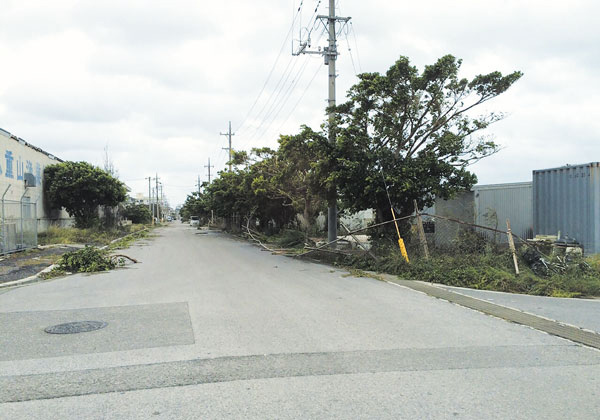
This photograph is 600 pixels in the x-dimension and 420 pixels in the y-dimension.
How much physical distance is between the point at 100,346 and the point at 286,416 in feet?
10.5

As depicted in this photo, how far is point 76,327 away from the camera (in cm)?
700

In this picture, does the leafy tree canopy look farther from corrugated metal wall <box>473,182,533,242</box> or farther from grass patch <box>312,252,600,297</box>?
grass patch <box>312,252,600,297</box>

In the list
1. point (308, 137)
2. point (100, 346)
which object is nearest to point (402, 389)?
point (100, 346)

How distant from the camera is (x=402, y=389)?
4.48m

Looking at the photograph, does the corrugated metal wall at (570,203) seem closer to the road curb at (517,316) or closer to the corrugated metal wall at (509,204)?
the corrugated metal wall at (509,204)

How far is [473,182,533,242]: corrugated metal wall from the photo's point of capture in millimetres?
17594

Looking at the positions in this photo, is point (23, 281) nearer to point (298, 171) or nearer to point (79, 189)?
point (298, 171)

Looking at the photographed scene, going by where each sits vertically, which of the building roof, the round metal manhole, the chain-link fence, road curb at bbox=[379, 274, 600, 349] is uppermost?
the building roof

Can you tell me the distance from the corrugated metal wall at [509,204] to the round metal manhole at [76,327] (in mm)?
14104

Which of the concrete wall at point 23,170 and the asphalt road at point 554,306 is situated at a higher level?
the concrete wall at point 23,170

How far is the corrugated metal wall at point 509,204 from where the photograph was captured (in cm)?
1759

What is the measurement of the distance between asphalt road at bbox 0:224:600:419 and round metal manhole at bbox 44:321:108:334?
22 cm

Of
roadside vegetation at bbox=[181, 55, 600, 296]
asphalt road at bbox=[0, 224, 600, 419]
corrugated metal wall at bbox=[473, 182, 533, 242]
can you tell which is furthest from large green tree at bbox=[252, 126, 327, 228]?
asphalt road at bbox=[0, 224, 600, 419]

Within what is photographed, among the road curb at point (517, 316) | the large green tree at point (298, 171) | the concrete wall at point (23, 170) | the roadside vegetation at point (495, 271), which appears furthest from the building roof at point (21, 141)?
the road curb at point (517, 316)
